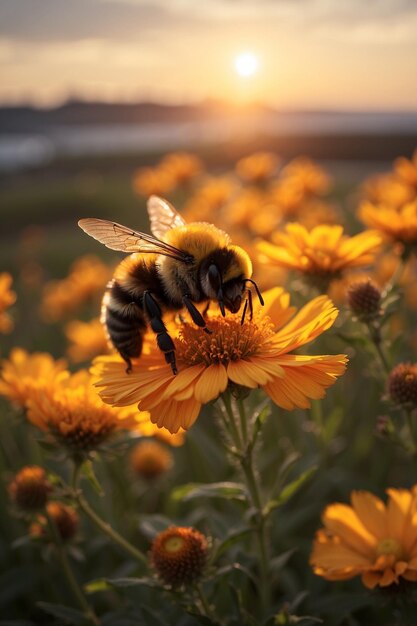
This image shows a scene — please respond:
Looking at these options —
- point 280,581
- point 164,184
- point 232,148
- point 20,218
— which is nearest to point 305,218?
point 164,184

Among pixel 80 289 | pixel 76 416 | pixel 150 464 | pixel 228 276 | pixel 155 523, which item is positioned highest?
pixel 80 289

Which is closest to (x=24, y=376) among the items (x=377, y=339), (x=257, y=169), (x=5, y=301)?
(x=5, y=301)

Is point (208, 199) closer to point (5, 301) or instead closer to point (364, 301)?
point (5, 301)

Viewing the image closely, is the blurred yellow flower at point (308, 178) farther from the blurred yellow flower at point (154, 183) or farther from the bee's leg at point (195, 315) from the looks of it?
the bee's leg at point (195, 315)

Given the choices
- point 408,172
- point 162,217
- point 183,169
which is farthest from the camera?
point 183,169

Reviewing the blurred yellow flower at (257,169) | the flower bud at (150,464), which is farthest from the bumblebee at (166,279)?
the blurred yellow flower at (257,169)

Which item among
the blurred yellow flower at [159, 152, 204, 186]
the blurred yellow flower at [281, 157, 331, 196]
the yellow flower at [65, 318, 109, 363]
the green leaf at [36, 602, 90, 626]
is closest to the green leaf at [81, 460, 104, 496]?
the green leaf at [36, 602, 90, 626]
